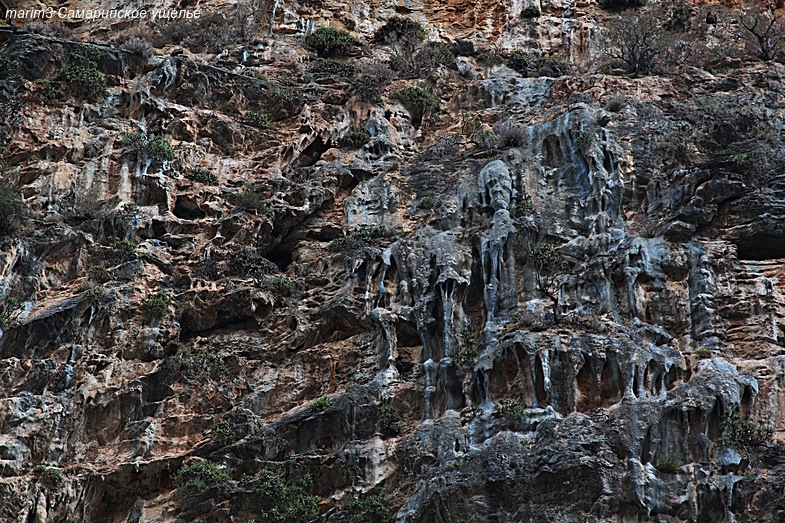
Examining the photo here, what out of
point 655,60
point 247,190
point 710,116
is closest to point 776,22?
point 655,60

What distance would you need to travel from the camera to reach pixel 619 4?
33.8 meters

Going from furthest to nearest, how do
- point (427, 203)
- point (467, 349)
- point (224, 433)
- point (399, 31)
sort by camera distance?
point (399, 31) → point (427, 203) → point (224, 433) → point (467, 349)

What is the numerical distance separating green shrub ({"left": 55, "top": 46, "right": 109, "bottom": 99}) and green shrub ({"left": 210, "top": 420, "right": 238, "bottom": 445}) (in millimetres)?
10568

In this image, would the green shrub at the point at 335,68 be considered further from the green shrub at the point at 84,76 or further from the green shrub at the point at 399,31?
the green shrub at the point at 84,76

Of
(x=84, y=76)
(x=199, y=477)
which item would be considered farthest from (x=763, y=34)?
(x=199, y=477)

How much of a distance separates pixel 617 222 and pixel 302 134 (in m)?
8.68

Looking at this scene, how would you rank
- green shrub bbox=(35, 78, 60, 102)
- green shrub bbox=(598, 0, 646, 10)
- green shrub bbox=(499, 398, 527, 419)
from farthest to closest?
1. green shrub bbox=(598, 0, 646, 10)
2. green shrub bbox=(35, 78, 60, 102)
3. green shrub bbox=(499, 398, 527, 419)

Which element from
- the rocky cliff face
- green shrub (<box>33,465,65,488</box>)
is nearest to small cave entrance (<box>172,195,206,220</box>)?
the rocky cliff face

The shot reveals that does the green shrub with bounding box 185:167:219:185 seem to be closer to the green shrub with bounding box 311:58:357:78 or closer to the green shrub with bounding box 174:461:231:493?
the green shrub with bounding box 311:58:357:78

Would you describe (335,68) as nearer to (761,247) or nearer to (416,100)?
(416,100)

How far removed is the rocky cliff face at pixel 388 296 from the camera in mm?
19719

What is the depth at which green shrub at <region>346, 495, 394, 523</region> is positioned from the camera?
19734 mm

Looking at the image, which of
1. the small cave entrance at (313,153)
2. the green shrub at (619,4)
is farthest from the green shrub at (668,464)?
the green shrub at (619,4)

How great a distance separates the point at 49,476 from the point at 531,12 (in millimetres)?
19665
